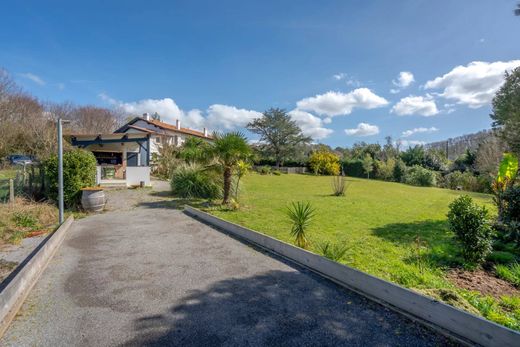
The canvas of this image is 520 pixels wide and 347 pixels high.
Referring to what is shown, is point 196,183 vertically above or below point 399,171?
below

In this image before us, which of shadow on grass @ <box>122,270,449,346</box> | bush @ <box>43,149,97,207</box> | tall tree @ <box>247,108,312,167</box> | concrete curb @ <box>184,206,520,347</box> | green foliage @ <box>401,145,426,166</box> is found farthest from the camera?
tall tree @ <box>247,108,312,167</box>

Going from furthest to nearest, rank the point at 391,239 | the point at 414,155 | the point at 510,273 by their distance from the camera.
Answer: the point at 414,155 < the point at 391,239 < the point at 510,273

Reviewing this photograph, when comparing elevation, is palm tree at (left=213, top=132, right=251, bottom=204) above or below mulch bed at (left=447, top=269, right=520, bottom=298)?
above

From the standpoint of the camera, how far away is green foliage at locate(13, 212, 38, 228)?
7.17 meters

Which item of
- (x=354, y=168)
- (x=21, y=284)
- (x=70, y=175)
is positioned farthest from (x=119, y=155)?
(x=354, y=168)

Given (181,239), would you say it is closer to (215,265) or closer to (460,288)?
(215,265)

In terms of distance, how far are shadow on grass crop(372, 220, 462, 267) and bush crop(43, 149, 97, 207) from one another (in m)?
10.6

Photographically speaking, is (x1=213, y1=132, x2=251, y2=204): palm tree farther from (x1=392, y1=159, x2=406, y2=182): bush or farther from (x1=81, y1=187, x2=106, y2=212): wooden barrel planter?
(x1=392, y1=159, x2=406, y2=182): bush

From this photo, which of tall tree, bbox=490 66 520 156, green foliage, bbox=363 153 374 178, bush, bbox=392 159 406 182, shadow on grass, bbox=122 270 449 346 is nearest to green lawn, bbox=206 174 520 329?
shadow on grass, bbox=122 270 449 346

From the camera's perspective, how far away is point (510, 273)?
457 centimetres

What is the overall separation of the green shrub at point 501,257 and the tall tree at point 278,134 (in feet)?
125

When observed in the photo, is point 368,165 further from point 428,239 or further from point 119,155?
point 119,155

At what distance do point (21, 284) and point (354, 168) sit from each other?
129ft

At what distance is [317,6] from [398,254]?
8.48 meters
